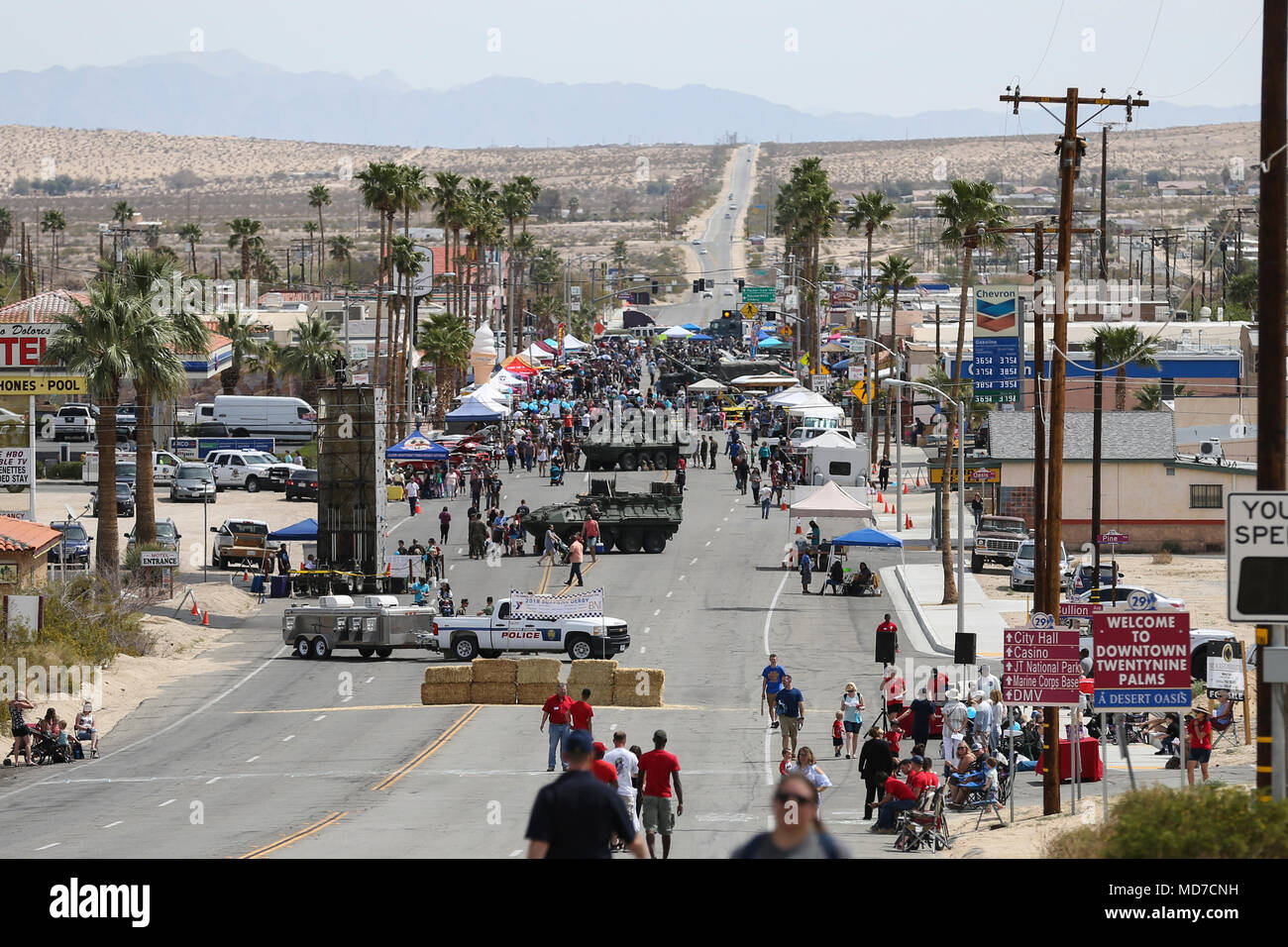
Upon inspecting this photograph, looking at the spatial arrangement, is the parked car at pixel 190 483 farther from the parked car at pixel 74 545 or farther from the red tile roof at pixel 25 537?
the red tile roof at pixel 25 537

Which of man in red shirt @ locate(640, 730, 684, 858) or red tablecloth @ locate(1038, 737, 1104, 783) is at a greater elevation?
man in red shirt @ locate(640, 730, 684, 858)

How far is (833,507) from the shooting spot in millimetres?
53406

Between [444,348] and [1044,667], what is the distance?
7003 centimetres

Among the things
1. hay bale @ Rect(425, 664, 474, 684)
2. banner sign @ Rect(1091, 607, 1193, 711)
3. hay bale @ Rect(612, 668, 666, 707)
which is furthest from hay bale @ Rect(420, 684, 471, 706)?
banner sign @ Rect(1091, 607, 1193, 711)

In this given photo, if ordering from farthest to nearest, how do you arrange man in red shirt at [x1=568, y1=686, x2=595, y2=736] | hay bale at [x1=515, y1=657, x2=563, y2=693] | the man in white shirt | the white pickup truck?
the white pickup truck → hay bale at [x1=515, y1=657, x2=563, y2=693] → man in red shirt at [x1=568, y1=686, x2=595, y2=736] → the man in white shirt

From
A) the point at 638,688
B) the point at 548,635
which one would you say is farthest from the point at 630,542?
the point at 638,688

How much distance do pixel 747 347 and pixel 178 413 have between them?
174ft

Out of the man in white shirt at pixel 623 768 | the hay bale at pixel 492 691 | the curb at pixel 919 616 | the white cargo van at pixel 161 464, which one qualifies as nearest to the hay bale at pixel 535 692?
the hay bale at pixel 492 691

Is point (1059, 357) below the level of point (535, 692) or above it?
above

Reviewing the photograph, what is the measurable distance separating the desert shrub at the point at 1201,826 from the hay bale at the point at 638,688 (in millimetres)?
18775

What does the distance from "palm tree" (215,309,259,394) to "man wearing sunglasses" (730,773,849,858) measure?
90221 millimetres

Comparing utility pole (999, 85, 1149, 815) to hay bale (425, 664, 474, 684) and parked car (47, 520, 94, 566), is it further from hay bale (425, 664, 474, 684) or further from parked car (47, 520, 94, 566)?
parked car (47, 520, 94, 566)

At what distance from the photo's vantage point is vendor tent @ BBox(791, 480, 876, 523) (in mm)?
Result: 53156

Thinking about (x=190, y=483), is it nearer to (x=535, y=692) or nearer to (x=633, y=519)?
(x=633, y=519)
